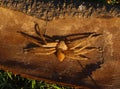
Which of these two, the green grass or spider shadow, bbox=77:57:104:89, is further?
the green grass

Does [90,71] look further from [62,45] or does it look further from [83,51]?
[62,45]

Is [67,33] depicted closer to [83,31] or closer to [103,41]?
[83,31]

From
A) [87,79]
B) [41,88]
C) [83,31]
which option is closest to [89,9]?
[83,31]

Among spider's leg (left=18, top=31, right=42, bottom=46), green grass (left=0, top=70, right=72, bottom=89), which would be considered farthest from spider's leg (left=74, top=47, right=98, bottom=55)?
green grass (left=0, top=70, right=72, bottom=89)

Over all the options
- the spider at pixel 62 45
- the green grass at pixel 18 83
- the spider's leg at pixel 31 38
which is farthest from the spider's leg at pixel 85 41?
the green grass at pixel 18 83

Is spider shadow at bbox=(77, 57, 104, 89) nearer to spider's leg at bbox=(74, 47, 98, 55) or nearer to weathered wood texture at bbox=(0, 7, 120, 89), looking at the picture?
weathered wood texture at bbox=(0, 7, 120, 89)
